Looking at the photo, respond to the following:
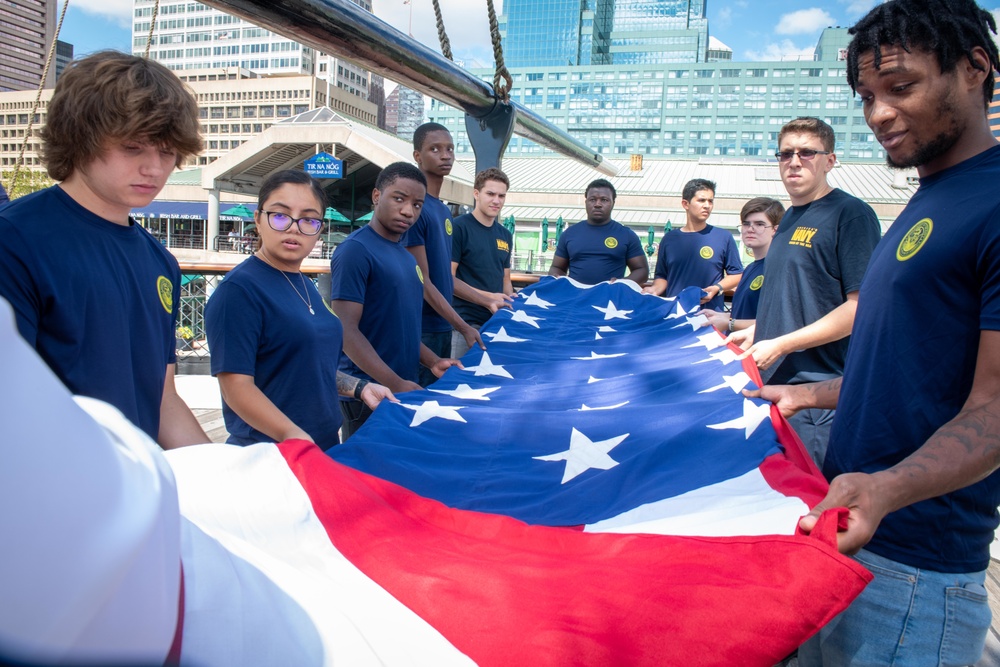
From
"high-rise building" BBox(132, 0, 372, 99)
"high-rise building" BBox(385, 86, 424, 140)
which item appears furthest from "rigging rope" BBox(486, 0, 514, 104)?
"high-rise building" BBox(385, 86, 424, 140)

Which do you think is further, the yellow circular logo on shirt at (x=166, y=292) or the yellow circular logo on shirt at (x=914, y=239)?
the yellow circular logo on shirt at (x=166, y=292)

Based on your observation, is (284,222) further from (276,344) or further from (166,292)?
(166,292)

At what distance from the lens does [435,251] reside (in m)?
3.89

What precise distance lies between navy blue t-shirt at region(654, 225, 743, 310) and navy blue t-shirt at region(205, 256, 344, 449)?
371 cm

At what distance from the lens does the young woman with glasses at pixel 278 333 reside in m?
1.96

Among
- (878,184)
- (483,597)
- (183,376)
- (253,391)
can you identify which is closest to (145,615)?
(483,597)

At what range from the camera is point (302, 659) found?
0.81m

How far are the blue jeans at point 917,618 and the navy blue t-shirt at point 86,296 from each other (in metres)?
1.68

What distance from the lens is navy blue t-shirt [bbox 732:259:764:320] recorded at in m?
3.60

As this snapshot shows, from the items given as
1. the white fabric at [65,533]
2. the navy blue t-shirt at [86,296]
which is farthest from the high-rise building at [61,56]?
the white fabric at [65,533]

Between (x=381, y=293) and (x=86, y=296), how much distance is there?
58.8 inches

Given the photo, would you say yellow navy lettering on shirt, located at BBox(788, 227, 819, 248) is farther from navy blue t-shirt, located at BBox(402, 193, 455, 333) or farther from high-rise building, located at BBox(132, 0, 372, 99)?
high-rise building, located at BBox(132, 0, 372, 99)

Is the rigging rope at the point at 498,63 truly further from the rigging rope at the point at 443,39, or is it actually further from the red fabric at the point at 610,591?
the red fabric at the point at 610,591

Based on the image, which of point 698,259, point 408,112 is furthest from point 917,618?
point 408,112
